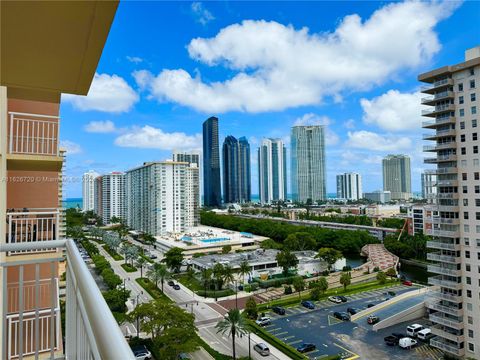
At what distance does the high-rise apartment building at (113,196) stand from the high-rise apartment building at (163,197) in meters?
7.43

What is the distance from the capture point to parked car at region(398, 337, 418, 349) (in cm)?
880

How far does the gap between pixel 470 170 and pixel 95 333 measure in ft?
30.4

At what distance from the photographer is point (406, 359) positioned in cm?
824

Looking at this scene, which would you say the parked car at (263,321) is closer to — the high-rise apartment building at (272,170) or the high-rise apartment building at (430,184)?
the high-rise apartment building at (430,184)

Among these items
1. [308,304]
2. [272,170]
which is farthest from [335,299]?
[272,170]

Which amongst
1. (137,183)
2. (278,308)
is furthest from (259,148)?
(278,308)

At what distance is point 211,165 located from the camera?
68938mm

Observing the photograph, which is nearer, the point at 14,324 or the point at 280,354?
the point at 14,324

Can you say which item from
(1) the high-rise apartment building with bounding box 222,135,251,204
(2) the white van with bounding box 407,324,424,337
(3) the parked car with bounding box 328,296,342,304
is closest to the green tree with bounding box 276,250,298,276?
(3) the parked car with bounding box 328,296,342,304

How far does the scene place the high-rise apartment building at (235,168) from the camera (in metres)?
72.0

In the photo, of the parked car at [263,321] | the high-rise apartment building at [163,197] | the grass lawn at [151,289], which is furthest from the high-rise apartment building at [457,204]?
the high-rise apartment building at [163,197]

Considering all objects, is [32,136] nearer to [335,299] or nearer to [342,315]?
[342,315]

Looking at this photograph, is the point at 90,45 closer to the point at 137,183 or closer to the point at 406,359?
the point at 406,359

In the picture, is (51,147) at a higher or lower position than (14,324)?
higher
